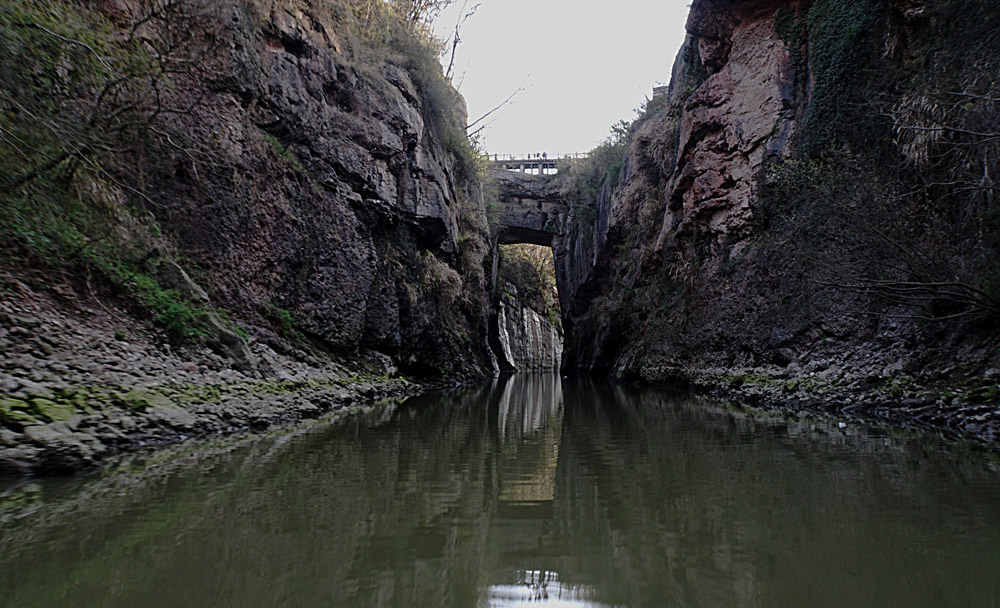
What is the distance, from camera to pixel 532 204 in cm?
3306

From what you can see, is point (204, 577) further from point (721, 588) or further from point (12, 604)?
point (721, 588)

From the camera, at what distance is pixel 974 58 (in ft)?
21.2

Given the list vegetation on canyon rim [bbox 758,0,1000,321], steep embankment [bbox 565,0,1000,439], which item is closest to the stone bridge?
steep embankment [bbox 565,0,1000,439]

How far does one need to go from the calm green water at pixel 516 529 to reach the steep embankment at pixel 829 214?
3102mm

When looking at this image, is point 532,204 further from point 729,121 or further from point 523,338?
point 729,121

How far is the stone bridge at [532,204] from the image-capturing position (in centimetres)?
3278

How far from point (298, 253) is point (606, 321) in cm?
1523

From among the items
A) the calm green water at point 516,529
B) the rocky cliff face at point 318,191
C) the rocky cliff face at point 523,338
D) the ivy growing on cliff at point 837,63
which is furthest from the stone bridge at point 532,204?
the calm green water at point 516,529

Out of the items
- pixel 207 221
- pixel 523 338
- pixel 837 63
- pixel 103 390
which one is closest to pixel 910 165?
pixel 837 63

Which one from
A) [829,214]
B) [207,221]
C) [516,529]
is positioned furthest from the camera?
[207,221]

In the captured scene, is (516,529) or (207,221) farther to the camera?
(207,221)

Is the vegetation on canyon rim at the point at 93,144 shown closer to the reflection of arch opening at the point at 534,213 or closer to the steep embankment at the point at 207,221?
the steep embankment at the point at 207,221

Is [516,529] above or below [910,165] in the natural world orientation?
below

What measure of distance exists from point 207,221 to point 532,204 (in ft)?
84.4
